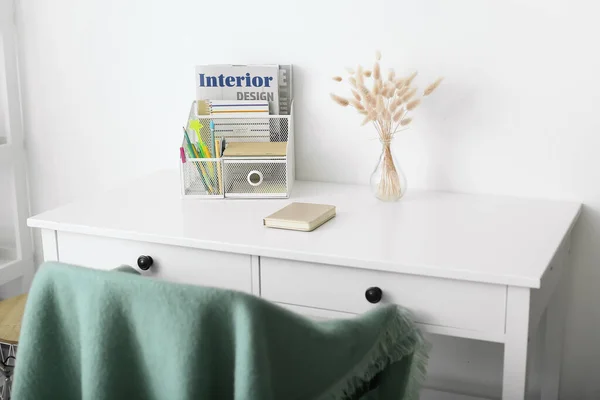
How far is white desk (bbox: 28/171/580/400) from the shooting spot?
1385 mm

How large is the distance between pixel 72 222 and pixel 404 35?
91 centimetres

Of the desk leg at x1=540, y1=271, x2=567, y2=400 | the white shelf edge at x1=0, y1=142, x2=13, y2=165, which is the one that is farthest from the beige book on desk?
the white shelf edge at x1=0, y1=142, x2=13, y2=165

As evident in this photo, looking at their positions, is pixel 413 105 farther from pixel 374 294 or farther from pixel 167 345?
pixel 167 345

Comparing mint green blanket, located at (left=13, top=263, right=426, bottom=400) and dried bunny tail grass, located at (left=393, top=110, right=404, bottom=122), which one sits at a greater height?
dried bunny tail grass, located at (left=393, top=110, right=404, bottom=122)

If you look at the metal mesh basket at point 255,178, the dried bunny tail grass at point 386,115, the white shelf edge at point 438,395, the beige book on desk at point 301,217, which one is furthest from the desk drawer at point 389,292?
the white shelf edge at point 438,395

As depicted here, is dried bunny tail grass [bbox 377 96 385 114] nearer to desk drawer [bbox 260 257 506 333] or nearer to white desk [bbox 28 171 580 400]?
white desk [bbox 28 171 580 400]

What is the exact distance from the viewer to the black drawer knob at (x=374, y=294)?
4.75 feet

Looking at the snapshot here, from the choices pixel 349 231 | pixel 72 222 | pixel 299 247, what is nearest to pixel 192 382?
pixel 299 247

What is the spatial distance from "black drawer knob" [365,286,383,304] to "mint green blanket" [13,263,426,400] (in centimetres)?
20

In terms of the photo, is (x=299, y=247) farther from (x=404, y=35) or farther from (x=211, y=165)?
(x=404, y=35)

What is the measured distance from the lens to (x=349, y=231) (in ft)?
5.22

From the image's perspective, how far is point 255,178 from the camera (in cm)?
188

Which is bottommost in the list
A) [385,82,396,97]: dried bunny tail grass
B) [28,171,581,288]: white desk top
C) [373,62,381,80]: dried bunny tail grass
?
[28,171,581,288]: white desk top

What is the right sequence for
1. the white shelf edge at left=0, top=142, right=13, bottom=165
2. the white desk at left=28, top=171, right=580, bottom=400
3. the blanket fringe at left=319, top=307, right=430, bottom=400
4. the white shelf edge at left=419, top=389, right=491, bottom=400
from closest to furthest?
the blanket fringe at left=319, top=307, right=430, bottom=400, the white desk at left=28, top=171, right=580, bottom=400, the white shelf edge at left=419, top=389, right=491, bottom=400, the white shelf edge at left=0, top=142, right=13, bottom=165
